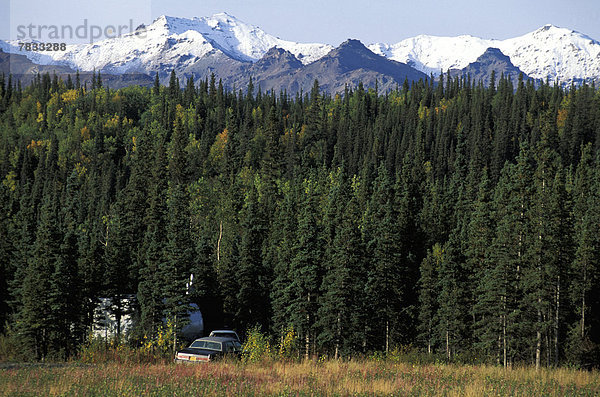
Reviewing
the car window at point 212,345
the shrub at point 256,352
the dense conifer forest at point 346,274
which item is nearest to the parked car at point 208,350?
the car window at point 212,345

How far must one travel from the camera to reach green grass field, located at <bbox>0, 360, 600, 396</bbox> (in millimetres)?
15977

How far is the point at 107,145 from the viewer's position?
181 meters

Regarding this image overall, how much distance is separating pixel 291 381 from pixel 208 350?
7609 mm

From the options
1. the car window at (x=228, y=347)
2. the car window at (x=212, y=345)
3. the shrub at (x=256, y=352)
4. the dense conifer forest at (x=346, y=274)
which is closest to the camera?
the shrub at (x=256, y=352)

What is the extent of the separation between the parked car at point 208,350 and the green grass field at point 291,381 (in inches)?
72.2

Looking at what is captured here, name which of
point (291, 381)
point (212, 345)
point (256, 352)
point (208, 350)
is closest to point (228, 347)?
point (212, 345)

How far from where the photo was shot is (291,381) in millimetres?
17875

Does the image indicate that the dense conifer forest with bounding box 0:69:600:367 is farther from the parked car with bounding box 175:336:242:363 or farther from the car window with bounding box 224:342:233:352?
the parked car with bounding box 175:336:242:363

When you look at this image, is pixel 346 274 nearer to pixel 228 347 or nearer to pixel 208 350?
pixel 228 347

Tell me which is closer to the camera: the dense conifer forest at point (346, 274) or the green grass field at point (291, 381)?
the green grass field at point (291, 381)

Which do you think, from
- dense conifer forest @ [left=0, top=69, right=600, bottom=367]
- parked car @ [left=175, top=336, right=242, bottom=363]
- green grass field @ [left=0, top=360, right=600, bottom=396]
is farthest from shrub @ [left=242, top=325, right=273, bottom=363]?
dense conifer forest @ [left=0, top=69, right=600, bottom=367]

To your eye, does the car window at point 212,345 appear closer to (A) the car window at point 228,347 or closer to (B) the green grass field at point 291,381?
(A) the car window at point 228,347

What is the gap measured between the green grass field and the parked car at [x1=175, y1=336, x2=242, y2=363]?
183 cm

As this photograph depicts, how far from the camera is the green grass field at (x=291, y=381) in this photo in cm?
1598
